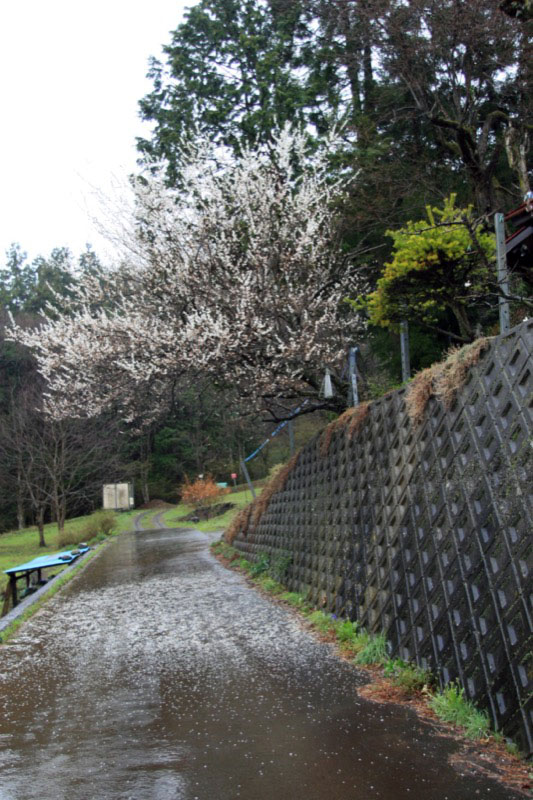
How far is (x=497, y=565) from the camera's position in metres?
4.71

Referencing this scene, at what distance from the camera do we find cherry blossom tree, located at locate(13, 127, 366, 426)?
1291 cm

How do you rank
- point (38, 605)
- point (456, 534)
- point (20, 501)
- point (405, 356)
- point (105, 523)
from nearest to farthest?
point (456, 534) → point (405, 356) → point (38, 605) → point (105, 523) → point (20, 501)

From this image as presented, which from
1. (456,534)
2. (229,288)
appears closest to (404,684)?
(456,534)

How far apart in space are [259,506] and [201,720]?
9149mm

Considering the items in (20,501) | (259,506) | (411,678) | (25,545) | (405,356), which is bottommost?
(25,545)

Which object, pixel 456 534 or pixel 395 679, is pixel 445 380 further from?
pixel 395 679

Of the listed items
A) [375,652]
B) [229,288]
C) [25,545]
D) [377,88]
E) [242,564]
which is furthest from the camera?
[25,545]

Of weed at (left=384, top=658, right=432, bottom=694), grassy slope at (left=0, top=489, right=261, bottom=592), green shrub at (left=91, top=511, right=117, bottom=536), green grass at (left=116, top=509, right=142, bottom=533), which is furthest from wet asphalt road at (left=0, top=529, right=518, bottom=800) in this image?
green grass at (left=116, top=509, right=142, bottom=533)

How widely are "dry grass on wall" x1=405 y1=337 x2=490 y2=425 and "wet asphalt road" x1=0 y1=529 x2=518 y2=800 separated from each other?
243cm

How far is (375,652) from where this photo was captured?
643cm

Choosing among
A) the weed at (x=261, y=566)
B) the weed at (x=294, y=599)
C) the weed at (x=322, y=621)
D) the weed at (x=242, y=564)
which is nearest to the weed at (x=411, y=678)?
the weed at (x=322, y=621)

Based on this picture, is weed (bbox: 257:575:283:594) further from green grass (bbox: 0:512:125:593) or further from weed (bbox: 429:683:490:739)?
green grass (bbox: 0:512:125:593)

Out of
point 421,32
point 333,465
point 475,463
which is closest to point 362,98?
point 421,32

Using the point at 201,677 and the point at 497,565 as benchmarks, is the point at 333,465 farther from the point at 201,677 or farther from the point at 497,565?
the point at 497,565
